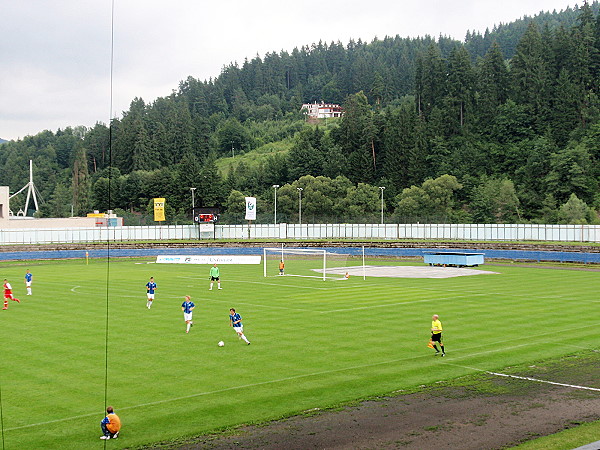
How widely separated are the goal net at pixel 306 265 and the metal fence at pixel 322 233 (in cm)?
1982

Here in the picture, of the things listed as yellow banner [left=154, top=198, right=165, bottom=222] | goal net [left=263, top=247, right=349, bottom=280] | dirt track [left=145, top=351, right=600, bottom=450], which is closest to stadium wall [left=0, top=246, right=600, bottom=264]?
goal net [left=263, top=247, right=349, bottom=280]

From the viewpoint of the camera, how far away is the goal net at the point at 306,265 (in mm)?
66000

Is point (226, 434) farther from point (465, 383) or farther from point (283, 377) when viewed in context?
point (465, 383)

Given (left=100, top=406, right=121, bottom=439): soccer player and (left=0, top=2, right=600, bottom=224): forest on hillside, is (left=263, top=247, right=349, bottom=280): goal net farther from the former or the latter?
(left=100, top=406, right=121, bottom=439): soccer player

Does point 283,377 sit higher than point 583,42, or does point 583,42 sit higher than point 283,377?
point 583,42

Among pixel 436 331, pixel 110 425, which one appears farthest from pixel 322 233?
pixel 110 425

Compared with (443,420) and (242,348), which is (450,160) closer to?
(242,348)

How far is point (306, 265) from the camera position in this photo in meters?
79.9

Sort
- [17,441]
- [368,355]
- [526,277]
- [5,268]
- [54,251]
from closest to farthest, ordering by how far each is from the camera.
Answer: [17,441] < [368,355] < [526,277] < [5,268] < [54,251]

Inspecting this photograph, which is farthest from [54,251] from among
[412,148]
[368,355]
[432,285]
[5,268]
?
[412,148]

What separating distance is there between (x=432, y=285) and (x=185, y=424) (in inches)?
1557

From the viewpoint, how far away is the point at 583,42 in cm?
16450

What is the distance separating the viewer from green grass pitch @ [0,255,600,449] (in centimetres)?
2034

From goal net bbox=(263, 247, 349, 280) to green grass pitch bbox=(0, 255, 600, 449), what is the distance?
1033 centimetres
